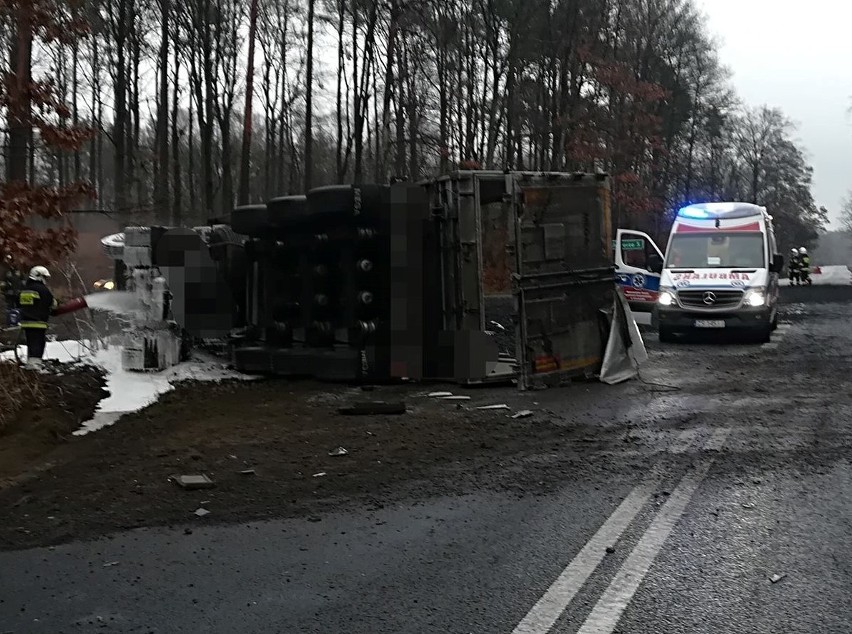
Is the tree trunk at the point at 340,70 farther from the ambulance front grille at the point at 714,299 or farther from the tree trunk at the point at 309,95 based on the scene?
the ambulance front grille at the point at 714,299

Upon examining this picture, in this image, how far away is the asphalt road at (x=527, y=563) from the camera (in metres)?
3.94

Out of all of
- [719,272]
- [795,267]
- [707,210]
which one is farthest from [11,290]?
[795,267]

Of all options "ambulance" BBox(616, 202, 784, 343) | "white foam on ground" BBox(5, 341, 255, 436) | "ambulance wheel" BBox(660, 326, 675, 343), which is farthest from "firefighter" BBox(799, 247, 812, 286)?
"white foam on ground" BBox(5, 341, 255, 436)

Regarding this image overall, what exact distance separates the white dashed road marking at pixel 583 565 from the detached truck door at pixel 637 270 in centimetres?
1300

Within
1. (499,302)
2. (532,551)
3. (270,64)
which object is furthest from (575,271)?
(270,64)

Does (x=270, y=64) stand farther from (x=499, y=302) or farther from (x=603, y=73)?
(x=499, y=302)

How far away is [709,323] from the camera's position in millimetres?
15820

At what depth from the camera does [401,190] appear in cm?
1056

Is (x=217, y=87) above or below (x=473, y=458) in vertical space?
above

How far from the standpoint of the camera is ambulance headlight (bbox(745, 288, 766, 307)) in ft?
51.5

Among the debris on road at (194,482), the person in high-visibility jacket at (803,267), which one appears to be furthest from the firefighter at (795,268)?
the debris on road at (194,482)

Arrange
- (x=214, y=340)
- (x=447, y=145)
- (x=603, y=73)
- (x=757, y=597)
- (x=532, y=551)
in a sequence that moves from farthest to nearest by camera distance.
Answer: (x=603, y=73)
(x=447, y=145)
(x=214, y=340)
(x=532, y=551)
(x=757, y=597)

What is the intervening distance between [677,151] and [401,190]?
45.9 meters

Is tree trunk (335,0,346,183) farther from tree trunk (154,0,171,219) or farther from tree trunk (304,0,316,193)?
tree trunk (154,0,171,219)
